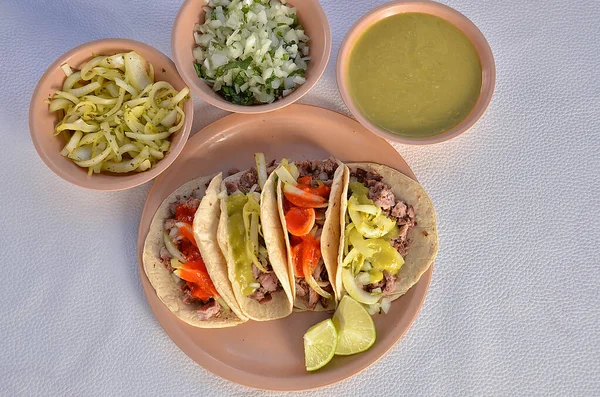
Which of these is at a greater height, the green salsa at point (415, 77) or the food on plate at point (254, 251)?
the green salsa at point (415, 77)

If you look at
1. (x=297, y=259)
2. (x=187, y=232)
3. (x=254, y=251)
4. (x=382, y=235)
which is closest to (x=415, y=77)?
(x=382, y=235)

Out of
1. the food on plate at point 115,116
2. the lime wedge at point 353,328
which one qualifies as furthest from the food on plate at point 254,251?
the food on plate at point 115,116

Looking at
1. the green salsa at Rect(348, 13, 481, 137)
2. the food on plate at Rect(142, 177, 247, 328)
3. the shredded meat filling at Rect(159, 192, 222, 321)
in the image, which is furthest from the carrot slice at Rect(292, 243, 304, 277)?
the green salsa at Rect(348, 13, 481, 137)

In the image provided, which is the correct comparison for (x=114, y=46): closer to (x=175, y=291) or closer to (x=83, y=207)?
(x=83, y=207)

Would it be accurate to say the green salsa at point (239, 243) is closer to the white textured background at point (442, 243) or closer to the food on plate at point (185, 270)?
the food on plate at point (185, 270)

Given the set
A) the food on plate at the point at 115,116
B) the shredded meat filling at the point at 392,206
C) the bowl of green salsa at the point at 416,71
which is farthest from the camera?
the bowl of green salsa at the point at 416,71

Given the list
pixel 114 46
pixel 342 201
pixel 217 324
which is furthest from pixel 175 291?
pixel 114 46
